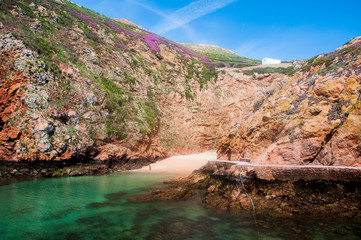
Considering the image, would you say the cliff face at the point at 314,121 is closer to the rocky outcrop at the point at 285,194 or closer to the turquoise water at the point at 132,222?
the rocky outcrop at the point at 285,194

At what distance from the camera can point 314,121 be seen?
1008cm

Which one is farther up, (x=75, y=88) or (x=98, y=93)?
(x=75, y=88)

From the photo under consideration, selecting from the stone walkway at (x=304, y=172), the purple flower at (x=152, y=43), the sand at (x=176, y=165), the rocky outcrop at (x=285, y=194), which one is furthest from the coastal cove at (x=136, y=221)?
the purple flower at (x=152, y=43)

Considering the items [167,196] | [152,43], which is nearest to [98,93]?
[167,196]

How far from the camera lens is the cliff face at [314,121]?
8.72 meters

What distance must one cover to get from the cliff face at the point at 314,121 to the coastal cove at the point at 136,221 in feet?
10.5

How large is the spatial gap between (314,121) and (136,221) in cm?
919

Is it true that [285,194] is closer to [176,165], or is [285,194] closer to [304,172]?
[304,172]

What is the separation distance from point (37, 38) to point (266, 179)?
2623 centimetres

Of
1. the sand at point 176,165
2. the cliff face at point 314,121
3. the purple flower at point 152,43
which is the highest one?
the purple flower at point 152,43

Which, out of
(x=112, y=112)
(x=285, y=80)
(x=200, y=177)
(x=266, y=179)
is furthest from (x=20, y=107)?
(x=285, y=80)

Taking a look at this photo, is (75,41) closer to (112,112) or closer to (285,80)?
(112,112)

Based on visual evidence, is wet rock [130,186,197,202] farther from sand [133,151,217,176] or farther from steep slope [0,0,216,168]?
sand [133,151,217,176]

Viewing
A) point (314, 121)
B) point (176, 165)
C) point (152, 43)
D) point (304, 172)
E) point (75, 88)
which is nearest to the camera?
point (304, 172)
